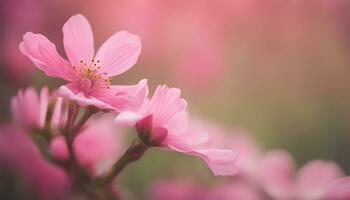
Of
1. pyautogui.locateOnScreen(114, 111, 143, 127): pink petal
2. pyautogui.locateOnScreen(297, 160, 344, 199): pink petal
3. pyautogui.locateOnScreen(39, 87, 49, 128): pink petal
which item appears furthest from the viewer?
pyautogui.locateOnScreen(297, 160, 344, 199): pink petal

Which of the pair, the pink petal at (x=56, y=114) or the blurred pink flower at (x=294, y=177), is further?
A: the blurred pink flower at (x=294, y=177)

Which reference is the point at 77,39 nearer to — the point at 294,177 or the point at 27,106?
the point at 27,106

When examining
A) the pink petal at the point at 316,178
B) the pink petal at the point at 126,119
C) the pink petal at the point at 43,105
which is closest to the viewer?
the pink petal at the point at 126,119

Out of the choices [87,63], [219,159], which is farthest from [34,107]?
[219,159]

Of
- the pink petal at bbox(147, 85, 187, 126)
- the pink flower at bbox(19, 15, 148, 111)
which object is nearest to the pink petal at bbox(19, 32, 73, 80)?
the pink flower at bbox(19, 15, 148, 111)

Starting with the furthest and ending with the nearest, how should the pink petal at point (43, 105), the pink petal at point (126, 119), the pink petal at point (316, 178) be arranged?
1. the pink petal at point (316, 178)
2. the pink petal at point (43, 105)
3. the pink petal at point (126, 119)

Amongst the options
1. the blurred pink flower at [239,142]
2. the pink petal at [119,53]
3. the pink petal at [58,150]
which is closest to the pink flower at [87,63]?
the pink petal at [119,53]

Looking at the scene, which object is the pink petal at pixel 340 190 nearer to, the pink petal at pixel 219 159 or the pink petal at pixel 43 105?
the pink petal at pixel 219 159

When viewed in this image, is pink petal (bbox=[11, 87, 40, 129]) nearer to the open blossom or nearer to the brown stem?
the open blossom
